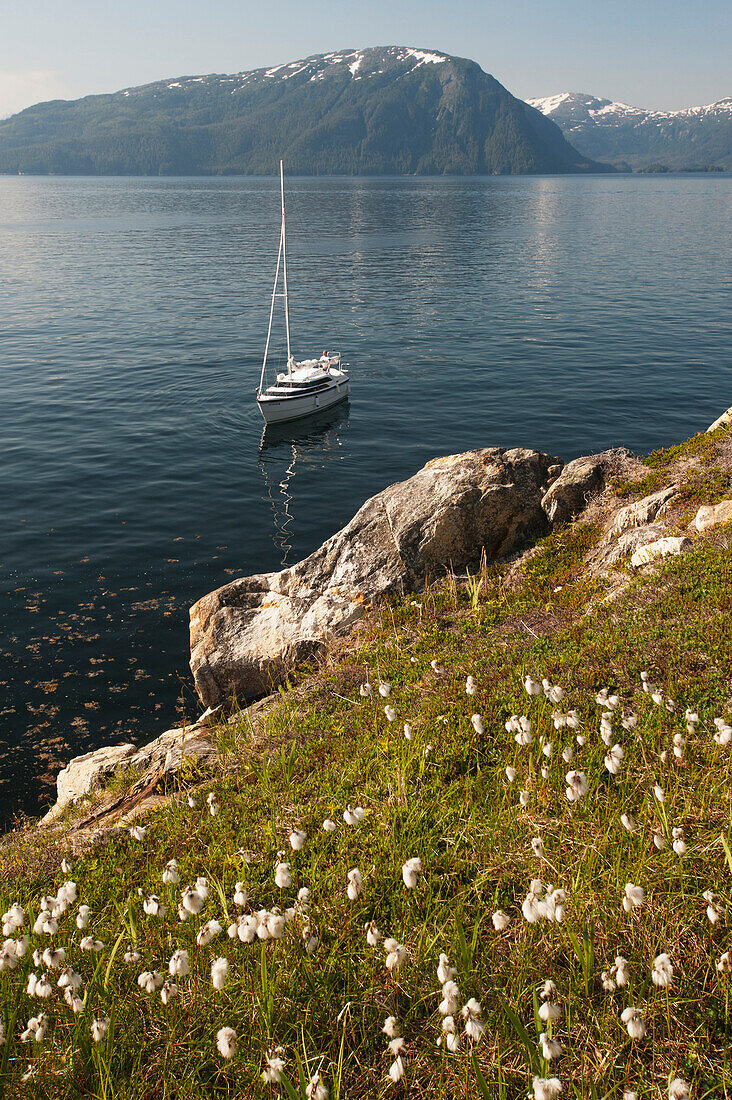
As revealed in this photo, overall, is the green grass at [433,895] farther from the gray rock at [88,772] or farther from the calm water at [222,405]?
the calm water at [222,405]

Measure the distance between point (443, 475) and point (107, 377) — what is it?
31252 mm

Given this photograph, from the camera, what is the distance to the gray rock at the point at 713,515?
35.6 ft

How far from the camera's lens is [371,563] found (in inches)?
514

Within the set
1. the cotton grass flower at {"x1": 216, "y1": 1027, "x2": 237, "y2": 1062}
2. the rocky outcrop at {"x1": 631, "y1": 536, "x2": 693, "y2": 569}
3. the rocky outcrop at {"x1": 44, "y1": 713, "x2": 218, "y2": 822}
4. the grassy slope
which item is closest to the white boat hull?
the rocky outcrop at {"x1": 44, "y1": 713, "x2": 218, "y2": 822}

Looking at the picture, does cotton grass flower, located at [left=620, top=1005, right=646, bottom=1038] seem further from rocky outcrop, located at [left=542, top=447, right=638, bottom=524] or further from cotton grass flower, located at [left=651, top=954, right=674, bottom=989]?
rocky outcrop, located at [left=542, top=447, right=638, bottom=524]

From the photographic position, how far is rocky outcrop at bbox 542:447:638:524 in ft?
45.7

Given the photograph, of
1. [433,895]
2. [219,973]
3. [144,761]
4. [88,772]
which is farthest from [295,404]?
[219,973]

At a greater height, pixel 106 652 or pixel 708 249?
pixel 708 249

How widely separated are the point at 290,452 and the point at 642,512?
2166 cm

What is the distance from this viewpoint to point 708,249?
80062 millimetres

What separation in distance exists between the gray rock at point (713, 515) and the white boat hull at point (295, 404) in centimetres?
2492

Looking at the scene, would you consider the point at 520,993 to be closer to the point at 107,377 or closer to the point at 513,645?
the point at 513,645

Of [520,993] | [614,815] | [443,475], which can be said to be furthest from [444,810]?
[443,475]

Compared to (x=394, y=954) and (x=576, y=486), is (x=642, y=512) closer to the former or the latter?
(x=576, y=486)
